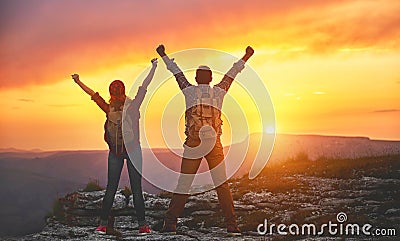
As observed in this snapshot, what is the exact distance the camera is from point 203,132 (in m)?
10.5

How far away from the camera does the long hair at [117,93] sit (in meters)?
10.8

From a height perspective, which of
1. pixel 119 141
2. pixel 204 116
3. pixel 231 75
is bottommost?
pixel 119 141

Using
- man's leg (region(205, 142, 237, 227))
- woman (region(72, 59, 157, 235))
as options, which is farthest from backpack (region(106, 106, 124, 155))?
man's leg (region(205, 142, 237, 227))

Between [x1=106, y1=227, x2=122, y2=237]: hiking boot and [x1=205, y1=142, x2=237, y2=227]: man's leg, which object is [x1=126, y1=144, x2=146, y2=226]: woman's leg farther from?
[x1=205, y1=142, x2=237, y2=227]: man's leg

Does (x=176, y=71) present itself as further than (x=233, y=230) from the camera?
No

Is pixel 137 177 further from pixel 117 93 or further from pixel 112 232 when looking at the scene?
pixel 117 93

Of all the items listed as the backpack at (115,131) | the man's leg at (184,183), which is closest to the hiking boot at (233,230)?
the man's leg at (184,183)

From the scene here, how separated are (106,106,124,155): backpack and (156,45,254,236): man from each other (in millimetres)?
1082

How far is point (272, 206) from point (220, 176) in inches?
109

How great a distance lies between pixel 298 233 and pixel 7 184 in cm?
693

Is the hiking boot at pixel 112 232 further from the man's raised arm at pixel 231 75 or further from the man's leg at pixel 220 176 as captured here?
the man's raised arm at pixel 231 75

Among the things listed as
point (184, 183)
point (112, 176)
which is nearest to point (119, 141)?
point (112, 176)

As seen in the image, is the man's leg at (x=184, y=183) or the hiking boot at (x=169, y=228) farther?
the hiking boot at (x=169, y=228)

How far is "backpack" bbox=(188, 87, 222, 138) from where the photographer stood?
10.6m
